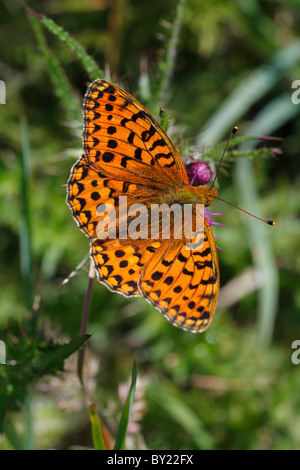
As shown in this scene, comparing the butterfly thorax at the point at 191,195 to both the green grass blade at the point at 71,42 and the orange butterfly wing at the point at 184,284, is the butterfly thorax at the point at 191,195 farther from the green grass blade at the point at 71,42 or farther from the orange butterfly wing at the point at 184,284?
the green grass blade at the point at 71,42

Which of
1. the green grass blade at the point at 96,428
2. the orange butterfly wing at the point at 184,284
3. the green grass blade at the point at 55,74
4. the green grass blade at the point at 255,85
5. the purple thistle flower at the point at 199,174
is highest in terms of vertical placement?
the green grass blade at the point at 255,85

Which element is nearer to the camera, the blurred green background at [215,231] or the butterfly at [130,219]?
the butterfly at [130,219]

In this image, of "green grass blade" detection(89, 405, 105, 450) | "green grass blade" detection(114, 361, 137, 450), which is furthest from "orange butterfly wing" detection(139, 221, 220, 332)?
"green grass blade" detection(89, 405, 105, 450)

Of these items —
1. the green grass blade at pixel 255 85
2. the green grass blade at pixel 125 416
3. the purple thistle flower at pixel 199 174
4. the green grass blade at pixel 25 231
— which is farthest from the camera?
the green grass blade at pixel 255 85

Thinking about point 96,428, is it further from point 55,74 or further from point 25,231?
point 55,74

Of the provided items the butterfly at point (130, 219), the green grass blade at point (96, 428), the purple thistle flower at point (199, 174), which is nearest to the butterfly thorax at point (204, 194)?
the butterfly at point (130, 219)

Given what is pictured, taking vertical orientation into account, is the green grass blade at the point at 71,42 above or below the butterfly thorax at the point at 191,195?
above

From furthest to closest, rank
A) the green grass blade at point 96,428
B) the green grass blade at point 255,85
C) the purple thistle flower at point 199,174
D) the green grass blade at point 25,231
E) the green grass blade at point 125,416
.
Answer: the green grass blade at point 255,85 → the green grass blade at point 25,231 → the purple thistle flower at point 199,174 → the green grass blade at point 96,428 → the green grass blade at point 125,416

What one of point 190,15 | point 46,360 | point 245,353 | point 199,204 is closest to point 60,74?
point 199,204
